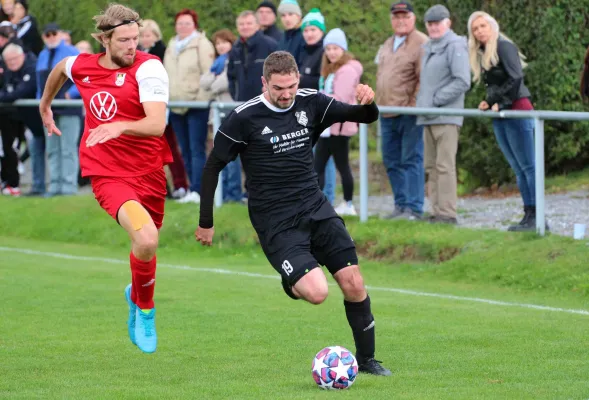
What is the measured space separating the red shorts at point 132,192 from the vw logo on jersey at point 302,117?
138cm

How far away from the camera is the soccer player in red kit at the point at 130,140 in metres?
8.84

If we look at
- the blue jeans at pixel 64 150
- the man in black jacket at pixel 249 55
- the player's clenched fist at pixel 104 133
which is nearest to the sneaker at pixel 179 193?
the blue jeans at pixel 64 150

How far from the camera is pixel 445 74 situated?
555 inches

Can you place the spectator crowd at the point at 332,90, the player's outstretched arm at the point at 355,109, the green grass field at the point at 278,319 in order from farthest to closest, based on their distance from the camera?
the spectator crowd at the point at 332,90 → the player's outstretched arm at the point at 355,109 → the green grass field at the point at 278,319

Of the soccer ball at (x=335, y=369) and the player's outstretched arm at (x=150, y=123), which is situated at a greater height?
the player's outstretched arm at (x=150, y=123)

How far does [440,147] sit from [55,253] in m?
5.24

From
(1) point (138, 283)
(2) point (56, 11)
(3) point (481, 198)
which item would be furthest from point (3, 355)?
(2) point (56, 11)

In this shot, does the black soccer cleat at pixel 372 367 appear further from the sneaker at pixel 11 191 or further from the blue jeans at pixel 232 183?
the sneaker at pixel 11 191

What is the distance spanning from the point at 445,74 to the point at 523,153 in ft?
4.62

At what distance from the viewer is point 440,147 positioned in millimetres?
14055

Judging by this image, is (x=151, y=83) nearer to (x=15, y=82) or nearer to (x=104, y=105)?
(x=104, y=105)

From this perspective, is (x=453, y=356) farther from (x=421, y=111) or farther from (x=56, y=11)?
(x=56, y=11)

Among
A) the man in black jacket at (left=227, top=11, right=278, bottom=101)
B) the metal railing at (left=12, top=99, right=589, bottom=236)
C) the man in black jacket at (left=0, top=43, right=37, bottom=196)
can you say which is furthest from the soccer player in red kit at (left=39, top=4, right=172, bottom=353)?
the man in black jacket at (left=0, top=43, right=37, bottom=196)

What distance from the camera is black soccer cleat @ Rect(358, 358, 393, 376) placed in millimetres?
8188
